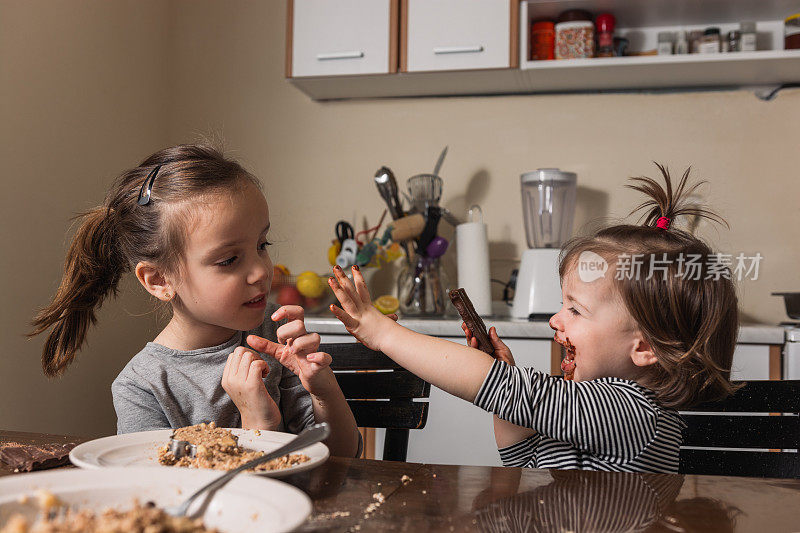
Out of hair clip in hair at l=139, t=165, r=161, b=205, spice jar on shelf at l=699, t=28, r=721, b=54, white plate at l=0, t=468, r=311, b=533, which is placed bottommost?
white plate at l=0, t=468, r=311, b=533

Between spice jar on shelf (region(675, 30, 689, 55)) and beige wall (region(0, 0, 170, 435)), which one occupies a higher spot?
spice jar on shelf (region(675, 30, 689, 55))

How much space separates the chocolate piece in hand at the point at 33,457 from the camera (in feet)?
2.26

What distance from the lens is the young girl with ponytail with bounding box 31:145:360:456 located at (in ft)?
3.39

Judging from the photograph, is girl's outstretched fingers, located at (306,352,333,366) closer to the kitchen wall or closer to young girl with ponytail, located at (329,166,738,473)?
young girl with ponytail, located at (329,166,738,473)

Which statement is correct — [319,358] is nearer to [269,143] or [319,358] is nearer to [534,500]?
[534,500]

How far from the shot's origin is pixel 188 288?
1.07m

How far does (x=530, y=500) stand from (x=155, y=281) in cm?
73

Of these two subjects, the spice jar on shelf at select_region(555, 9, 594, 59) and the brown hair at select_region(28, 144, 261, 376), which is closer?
the brown hair at select_region(28, 144, 261, 376)

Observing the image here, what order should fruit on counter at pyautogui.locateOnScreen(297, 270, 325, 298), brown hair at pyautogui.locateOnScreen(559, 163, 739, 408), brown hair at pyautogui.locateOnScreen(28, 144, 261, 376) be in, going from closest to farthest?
brown hair at pyautogui.locateOnScreen(559, 163, 739, 408)
brown hair at pyautogui.locateOnScreen(28, 144, 261, 376)
fruit on counter at pyautogui.locateOnScreen(297, 270, 325, 298)

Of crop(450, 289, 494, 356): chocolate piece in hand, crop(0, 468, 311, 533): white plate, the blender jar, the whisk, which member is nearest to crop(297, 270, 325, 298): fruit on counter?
the whisk

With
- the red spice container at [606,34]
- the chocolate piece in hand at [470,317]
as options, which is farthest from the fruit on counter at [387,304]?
the chocolate piece in hand at [470,317]

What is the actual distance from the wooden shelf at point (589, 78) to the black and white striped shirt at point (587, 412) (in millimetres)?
1539

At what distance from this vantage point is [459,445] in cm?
196

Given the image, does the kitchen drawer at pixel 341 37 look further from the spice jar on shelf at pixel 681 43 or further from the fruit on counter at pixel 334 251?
the spice jar on shelf at pixel 681 43
